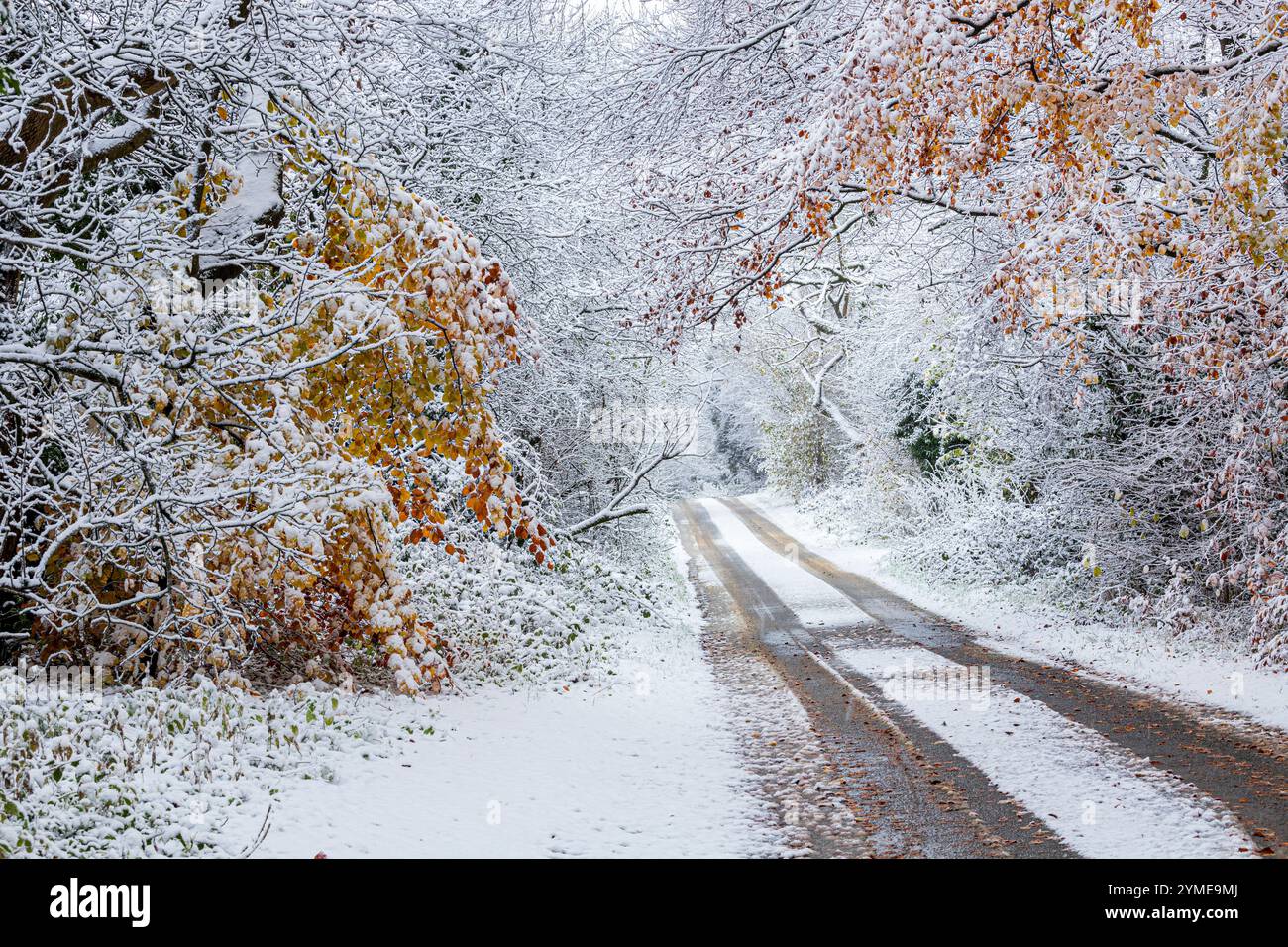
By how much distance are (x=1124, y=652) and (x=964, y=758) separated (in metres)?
5.50

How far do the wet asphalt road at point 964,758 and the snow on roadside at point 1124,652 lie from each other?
42cm

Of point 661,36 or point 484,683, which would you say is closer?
point 484,683

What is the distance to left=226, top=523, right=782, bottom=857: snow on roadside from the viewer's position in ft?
17.8

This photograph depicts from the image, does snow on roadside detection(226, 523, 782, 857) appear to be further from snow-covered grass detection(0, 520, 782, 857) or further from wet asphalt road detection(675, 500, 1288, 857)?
wet asphalt road detection(675, 500, 1288, 857)

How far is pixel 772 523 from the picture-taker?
38.8 m

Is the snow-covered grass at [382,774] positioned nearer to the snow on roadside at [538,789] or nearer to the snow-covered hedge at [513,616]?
the snow on roadside at [538,789]

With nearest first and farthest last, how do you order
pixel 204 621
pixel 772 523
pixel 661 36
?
1. pixel 204 621
2. pixel 661 36
3. pixel 772 523

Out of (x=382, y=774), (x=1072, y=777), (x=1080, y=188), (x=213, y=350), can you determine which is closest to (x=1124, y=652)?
(x=1072, y=777)

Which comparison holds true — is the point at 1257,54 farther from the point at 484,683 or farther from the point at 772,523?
the point at 772,523

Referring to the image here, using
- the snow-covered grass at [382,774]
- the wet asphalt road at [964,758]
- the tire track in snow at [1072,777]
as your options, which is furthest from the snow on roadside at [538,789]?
the tire track in snow at [1072,777]

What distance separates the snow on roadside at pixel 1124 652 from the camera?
9164mm

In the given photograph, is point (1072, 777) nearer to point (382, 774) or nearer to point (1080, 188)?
point (1080, 188)
